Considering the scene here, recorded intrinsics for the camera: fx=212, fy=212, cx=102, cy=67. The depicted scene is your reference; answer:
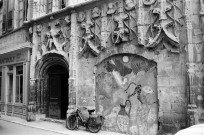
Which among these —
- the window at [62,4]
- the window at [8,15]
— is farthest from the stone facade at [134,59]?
the window at [8,15]

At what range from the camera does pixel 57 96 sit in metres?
10.9

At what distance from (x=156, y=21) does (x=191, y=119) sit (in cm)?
340

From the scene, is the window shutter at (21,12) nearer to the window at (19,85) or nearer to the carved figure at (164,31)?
the window at (19,85)

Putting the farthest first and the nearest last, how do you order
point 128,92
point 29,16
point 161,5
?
point 29,16
point 128,92
point 161,5

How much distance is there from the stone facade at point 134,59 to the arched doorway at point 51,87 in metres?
0.51

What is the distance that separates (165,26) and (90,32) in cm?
333

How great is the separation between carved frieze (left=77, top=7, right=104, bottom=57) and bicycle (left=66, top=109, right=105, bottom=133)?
2.51m

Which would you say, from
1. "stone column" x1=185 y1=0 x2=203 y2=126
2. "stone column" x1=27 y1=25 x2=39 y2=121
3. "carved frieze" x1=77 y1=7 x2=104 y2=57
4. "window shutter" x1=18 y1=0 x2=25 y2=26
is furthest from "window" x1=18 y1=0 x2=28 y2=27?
"stone column" x1=185 y1=0 x2=203 y2=126

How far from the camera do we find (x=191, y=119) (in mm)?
6250

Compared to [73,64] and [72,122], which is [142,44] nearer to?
[73,64]

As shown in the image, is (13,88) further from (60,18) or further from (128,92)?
(128,92)

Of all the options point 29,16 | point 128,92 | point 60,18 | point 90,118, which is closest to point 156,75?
point 128,92

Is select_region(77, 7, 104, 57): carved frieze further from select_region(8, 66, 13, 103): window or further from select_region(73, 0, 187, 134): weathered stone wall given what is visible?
select_region(8, 66, 13, 103): window

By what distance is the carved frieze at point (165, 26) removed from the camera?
22.7 ft
